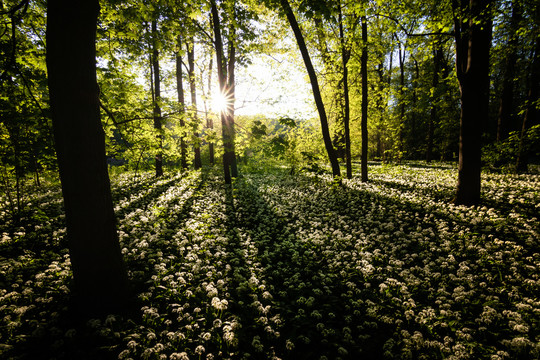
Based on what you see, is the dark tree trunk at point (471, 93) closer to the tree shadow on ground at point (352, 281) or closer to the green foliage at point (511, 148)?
the tree shadow on ground at point (352, 281)

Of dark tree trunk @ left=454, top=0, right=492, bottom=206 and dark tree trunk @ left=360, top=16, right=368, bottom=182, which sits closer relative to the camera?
dark tree trunk @ left=454, top=0, right=492, bottom=206

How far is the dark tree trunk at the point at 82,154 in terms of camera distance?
122 inches

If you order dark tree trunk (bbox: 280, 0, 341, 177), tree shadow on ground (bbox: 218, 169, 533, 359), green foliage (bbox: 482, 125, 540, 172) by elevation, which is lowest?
tree shadow on ground (bbox: 218, 169, 533, 359)

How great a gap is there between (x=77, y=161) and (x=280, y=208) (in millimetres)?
7524

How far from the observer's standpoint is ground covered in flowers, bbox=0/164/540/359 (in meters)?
3.26

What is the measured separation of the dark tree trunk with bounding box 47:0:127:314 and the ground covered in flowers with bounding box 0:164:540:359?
0.61 metres

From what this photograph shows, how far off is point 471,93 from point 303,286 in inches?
336

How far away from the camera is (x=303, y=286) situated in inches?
188

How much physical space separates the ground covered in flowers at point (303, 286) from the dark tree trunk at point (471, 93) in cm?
91

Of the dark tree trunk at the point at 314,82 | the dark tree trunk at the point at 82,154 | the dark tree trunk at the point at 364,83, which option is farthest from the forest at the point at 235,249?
the dark tree trunk at the point at 364,83

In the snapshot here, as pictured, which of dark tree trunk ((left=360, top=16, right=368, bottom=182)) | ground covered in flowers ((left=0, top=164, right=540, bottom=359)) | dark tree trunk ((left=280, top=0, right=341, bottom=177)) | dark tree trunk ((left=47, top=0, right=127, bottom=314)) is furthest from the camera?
dark tree trunk ((left=360, top=16, right=368, bottom=182))

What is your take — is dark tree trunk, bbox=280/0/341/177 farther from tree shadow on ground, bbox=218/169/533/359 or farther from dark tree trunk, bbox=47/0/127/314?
dark tree trunk, bbox=47/0/127/314

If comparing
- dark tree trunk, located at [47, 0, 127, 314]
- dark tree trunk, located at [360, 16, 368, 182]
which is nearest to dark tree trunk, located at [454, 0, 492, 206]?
dark tree trunk, located at [360, 16, 368, 182]

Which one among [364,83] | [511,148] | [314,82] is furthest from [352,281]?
[511,148]
